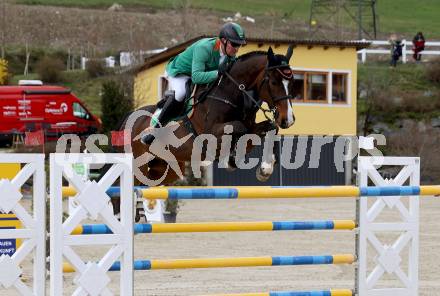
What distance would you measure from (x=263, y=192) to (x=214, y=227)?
1.54 feet

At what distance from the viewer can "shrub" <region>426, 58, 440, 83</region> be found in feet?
112

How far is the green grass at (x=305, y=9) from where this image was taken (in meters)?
62.0

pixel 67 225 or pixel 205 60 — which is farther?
pixel 205 60

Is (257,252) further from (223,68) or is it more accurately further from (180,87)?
(223,68)

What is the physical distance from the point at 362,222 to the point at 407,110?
2566cm

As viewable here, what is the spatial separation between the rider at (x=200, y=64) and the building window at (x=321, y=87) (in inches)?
766

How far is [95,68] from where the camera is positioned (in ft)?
127

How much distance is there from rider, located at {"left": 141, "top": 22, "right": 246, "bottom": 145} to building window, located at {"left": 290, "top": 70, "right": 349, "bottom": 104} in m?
19.5

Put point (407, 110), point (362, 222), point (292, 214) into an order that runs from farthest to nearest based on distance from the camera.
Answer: point (407, 110)
point (292, 214)
point (362, 222)

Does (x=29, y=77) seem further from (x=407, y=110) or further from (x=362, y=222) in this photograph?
(x=362, y=222)

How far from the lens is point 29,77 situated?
129 ft

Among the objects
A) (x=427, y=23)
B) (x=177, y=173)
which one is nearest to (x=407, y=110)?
(x=177, y=173)

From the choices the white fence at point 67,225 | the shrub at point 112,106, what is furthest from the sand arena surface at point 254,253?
the shrub at point 112,106

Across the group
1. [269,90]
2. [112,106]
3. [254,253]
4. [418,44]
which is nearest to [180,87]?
[269,90]
